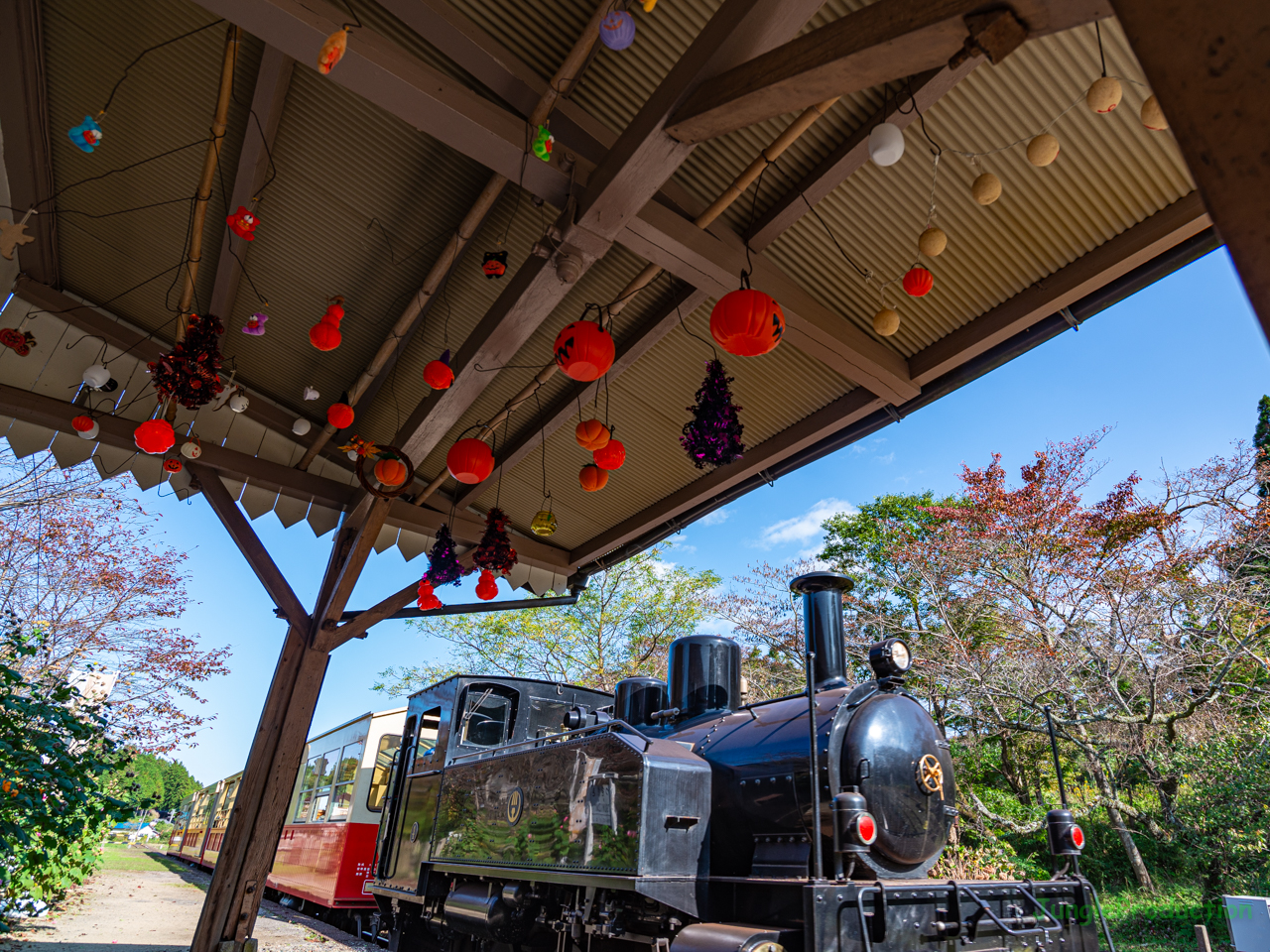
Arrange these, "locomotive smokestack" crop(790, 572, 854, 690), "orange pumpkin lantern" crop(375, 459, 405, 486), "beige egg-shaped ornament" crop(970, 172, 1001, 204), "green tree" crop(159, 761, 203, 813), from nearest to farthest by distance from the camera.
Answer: "beige egg-shaped ornament" crop(970, 172, 1001, 204) → "locomotive smokestack" crop(790, 572, 854, 690) → "orange pumpkin lantern" crop(375, 459, 405, 486) → "green tree" crop(159, 761, 203, 813)

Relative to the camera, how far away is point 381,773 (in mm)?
8938

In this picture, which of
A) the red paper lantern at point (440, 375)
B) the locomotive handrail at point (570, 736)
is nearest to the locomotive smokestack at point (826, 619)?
the locomotive handrail at point (570, 736)

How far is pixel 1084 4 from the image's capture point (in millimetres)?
2090

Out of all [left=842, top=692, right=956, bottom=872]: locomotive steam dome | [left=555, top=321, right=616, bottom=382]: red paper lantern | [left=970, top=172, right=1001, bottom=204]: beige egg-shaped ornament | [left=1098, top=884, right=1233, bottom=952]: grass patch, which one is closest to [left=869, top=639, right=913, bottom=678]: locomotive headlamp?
[left=842, top=692, right=956, bottom=872]: locomotive steam dome

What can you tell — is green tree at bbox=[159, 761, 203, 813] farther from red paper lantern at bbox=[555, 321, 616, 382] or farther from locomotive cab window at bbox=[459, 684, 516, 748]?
red paper lantern at bbox=[555, 321, 616, 382]

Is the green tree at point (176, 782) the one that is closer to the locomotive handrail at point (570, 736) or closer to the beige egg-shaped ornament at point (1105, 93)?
the locomotive handrail at point (570, 736)

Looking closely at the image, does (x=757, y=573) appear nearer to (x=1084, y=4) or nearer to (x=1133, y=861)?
(x=1133, y=861)

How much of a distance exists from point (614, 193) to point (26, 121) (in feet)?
11.9

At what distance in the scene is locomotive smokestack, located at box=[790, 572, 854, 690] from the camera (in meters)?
4.11

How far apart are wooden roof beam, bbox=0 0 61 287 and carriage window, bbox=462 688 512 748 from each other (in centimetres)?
444

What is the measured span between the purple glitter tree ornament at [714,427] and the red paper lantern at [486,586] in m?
2.76

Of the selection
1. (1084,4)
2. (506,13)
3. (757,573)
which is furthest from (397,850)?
(757,573)

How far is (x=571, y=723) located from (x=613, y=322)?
105 inches

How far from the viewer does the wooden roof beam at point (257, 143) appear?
3805 mm
